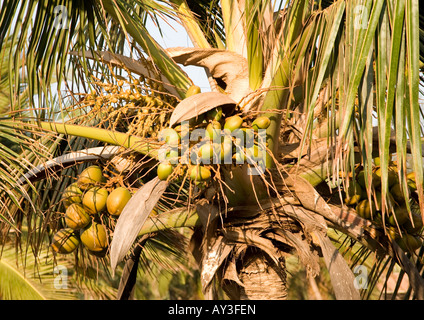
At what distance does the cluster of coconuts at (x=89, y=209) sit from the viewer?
225 cm

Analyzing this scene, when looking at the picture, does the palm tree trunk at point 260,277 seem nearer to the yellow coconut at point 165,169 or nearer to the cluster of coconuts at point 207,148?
the cluster of coconuts at point 207,148

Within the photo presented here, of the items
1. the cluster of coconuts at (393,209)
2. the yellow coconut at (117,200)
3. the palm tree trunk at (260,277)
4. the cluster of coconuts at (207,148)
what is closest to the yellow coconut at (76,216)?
the yellow coconut at (117,200)

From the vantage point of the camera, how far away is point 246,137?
1.93m

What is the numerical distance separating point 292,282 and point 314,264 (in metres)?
9.54

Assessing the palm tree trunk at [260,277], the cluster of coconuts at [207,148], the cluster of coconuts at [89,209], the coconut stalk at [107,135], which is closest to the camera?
the cluster of coconuts at [207,148]

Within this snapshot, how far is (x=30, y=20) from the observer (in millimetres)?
2449

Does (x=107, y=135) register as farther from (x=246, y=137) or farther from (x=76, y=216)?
(x=246, y=137)

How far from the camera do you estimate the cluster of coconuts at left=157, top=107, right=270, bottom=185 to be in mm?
1819

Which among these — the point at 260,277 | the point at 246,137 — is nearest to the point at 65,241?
the point at 260,277

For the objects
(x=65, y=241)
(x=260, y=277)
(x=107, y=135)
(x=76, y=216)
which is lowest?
(x=260, y=277)

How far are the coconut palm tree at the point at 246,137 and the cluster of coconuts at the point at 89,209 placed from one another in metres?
0.04

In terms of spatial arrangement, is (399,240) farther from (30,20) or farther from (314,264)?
(30,20)

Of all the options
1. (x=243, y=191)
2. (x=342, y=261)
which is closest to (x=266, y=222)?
(x=243, y=191)

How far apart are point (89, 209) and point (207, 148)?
0.79 m
